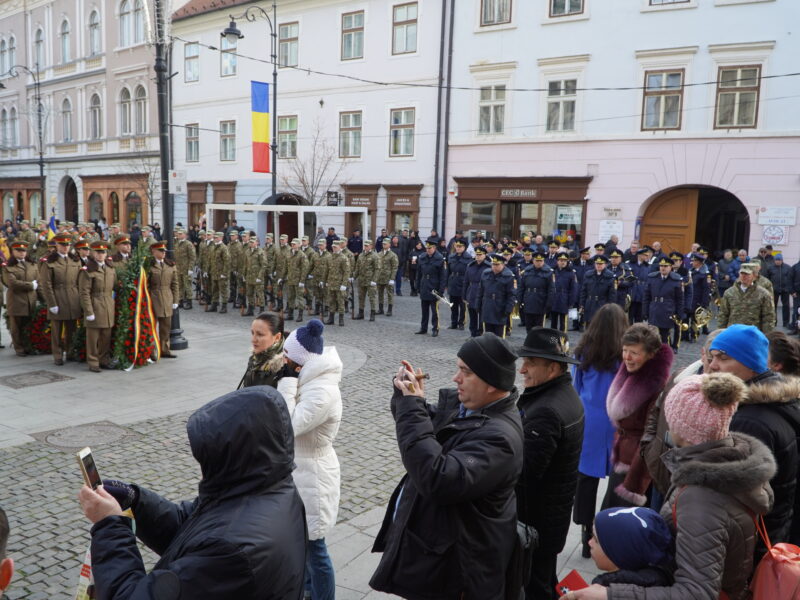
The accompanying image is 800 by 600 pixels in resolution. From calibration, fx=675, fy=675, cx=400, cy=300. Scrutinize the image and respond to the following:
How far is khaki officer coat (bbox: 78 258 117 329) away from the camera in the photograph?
1034 centimetres

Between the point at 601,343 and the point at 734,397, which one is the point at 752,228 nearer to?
the point at 601,343

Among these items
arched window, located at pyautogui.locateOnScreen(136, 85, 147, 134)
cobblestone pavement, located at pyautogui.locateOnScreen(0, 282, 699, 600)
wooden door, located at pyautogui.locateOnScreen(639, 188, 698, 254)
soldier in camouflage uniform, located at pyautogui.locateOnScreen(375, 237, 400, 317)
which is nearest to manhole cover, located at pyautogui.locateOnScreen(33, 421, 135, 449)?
cobblestone pavement, located at pyautogui.locateOnScreen(0, 282, 699, 600)

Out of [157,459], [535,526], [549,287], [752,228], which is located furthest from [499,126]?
[535,526]

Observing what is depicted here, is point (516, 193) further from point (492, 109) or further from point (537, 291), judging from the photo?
point (537, 291)

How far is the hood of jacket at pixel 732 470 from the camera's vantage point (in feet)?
7.64

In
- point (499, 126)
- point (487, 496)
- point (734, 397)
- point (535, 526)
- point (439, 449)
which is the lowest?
point (535, 526)

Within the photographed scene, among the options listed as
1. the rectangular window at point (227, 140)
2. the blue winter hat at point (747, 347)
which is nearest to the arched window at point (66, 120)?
the rectangular window at point (227, 140)

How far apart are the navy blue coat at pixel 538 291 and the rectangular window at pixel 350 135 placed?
48.3 ft

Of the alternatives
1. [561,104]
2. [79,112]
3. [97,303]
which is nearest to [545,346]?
[97,303]

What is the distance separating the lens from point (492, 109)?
79.0 ft

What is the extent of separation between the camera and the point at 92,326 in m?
10.5

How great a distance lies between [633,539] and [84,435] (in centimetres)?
671

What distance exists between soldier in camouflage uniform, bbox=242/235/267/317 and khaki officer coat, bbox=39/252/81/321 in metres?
6.34

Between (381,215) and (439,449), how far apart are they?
961 inches
